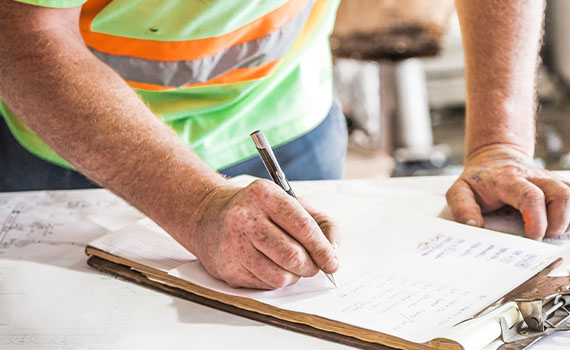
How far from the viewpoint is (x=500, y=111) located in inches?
40.3

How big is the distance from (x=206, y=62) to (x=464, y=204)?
44 centimetres

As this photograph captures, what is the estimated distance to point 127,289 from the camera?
2.44ft

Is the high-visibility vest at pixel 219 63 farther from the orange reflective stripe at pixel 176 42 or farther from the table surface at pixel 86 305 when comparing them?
the table surface at pixel 86 305

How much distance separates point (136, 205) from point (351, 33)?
7.24 feet

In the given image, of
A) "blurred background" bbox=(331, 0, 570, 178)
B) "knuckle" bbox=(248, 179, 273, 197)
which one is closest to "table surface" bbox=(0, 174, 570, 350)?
"knuckle" bbox=(248, 179, 273, 197)

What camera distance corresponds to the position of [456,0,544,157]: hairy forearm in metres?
1.02

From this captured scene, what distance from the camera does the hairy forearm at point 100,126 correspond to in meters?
0.77

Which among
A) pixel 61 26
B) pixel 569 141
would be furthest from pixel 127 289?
pixel 569 141

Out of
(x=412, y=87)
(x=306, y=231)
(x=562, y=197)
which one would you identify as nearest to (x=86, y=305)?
(x=306, y=231)

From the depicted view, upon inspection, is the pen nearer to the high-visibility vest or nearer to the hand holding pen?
the hand holding pen

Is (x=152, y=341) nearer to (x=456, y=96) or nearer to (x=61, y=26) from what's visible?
(x=61, y=26)

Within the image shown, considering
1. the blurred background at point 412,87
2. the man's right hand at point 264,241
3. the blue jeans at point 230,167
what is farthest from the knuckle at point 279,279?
the blurred background at point 412,87

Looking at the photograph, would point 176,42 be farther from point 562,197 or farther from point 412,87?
point 412,87

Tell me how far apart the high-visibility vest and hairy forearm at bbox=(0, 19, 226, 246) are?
0.08 meters
